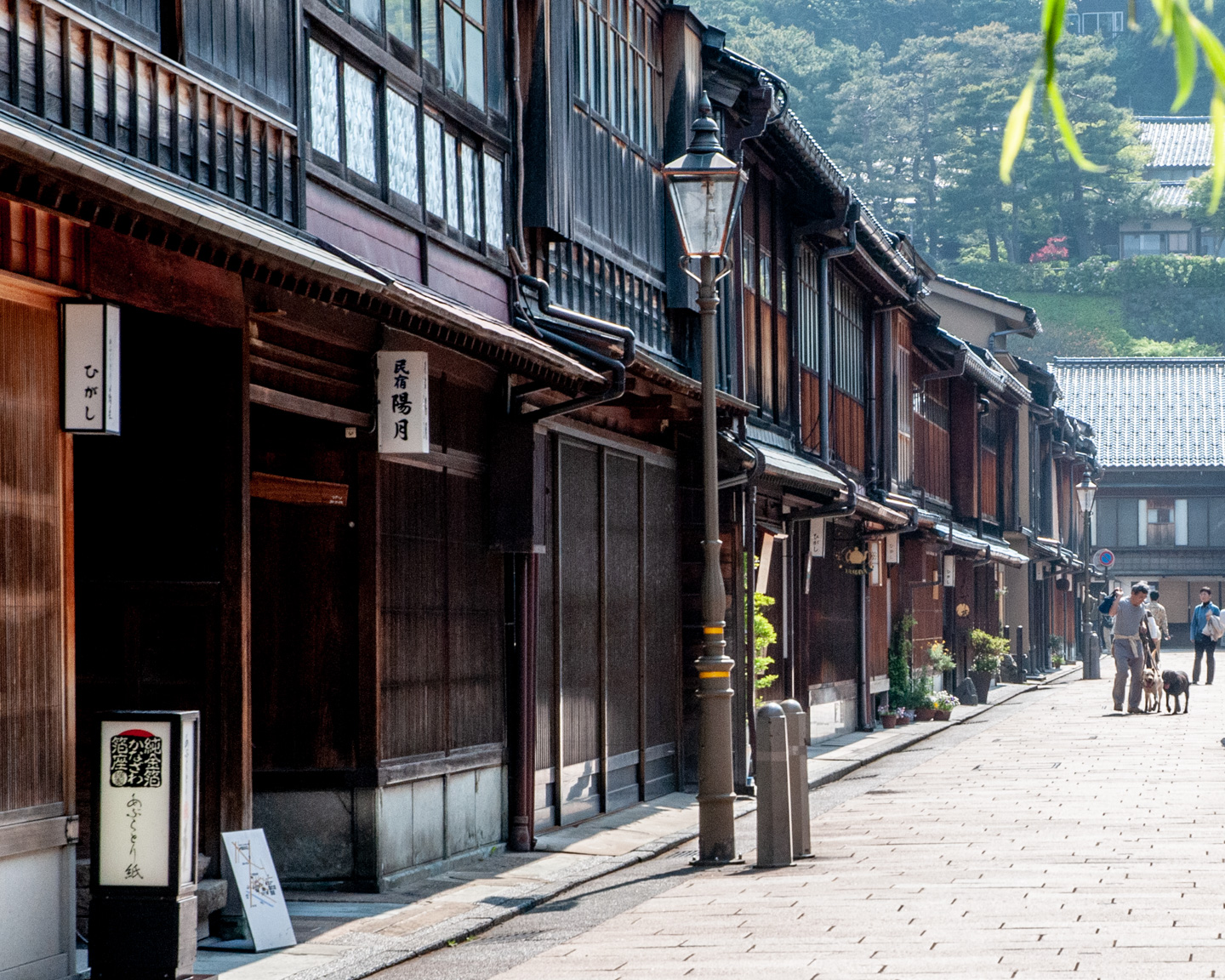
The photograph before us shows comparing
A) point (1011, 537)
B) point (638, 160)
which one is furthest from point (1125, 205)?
point (638, 160)

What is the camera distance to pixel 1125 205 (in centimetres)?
Result: 10000

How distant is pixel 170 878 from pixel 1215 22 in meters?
111

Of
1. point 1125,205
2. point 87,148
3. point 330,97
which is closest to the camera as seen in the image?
point 87,148

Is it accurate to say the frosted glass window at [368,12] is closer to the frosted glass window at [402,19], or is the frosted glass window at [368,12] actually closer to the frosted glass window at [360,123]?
the frosted glass window at [402,19]

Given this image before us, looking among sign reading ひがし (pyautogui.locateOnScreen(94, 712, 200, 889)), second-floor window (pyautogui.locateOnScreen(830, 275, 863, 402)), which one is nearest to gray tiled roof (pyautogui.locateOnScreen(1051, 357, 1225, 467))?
second-floor window (pyautogui.locateOnScreen(830, 275, 863, 402))

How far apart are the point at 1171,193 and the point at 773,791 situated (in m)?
99.9

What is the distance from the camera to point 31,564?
307 inches

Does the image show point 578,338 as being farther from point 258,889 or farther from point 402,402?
point 258,889

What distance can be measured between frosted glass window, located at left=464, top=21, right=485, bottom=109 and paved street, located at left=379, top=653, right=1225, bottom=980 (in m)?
5.56

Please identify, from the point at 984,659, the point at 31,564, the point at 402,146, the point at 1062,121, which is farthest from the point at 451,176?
the point at 984,659

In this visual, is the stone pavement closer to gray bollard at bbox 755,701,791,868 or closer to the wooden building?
gray bollard at bbox 755,701,791,868

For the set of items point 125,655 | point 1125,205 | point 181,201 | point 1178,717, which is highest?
point 1125,205

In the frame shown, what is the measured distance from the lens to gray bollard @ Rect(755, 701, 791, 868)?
12016 millimetres

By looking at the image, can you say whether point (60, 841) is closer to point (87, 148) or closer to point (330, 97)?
point (87, 148)
